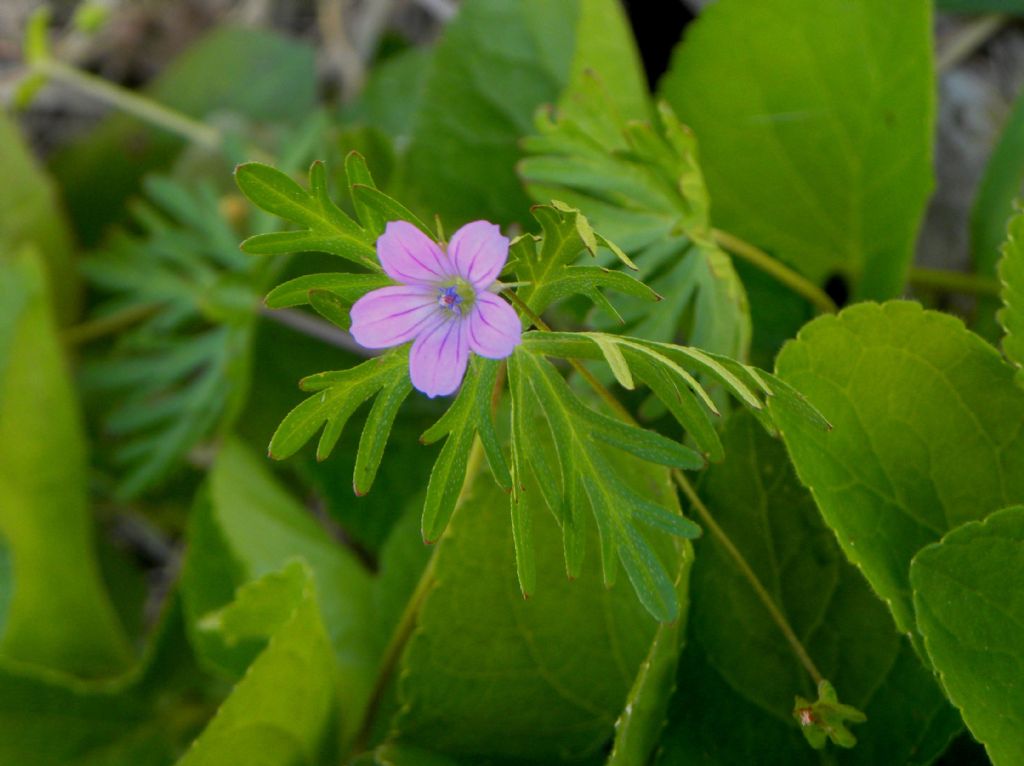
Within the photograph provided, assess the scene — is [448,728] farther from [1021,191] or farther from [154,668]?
[1021,191]

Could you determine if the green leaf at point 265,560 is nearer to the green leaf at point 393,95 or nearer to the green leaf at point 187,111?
the green leaf at point 393,95

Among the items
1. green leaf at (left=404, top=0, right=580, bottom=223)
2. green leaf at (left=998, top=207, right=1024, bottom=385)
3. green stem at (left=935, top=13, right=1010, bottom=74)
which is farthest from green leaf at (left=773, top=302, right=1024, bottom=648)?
green stem at (left=935, top=13, right=1010, bottom=74)

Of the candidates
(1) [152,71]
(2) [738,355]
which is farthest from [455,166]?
(1) [152,71]

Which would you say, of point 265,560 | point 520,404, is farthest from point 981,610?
point 265,560

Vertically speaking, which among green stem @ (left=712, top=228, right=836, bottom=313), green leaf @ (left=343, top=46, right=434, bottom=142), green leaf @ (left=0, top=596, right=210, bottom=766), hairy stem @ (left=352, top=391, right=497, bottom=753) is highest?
green stem @ (left=712, top=228, right=836, bottom=313)

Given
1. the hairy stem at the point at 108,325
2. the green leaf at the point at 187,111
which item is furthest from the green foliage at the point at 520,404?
the green leaf at the point at 187,111

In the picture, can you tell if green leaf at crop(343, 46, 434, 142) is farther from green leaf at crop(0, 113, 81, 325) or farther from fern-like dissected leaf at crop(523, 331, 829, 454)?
fern-like dissected leaf at crop(523, 331, 829, 454)
